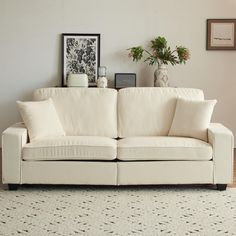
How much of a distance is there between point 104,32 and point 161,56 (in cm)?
75

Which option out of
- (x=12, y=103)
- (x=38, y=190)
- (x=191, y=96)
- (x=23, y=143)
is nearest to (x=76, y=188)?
(x=38, y=190)

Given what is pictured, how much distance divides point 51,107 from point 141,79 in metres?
1.48

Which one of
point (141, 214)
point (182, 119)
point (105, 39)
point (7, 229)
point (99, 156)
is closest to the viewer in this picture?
point (7, 229)

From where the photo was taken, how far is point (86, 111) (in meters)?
4.42

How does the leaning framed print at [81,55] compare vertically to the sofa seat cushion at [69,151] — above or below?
above

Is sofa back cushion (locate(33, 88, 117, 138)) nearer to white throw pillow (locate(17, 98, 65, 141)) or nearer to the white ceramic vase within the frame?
white throw pillow (locate(17, 98, 65, 141))

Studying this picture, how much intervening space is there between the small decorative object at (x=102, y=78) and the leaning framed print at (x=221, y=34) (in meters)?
1.29

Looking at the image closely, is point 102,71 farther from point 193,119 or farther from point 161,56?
point 193,119

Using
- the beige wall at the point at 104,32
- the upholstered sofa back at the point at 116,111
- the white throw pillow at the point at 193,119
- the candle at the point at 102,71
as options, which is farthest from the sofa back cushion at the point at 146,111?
the beige wall at the point at 104,32

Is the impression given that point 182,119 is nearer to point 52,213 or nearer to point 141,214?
point 141,214

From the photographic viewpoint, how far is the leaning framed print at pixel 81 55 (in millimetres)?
5293

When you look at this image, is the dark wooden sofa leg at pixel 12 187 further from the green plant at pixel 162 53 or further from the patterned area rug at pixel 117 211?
the green plant at pixel 162 53

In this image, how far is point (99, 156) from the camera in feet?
12.5

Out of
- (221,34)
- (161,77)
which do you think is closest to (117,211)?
(161,77)
